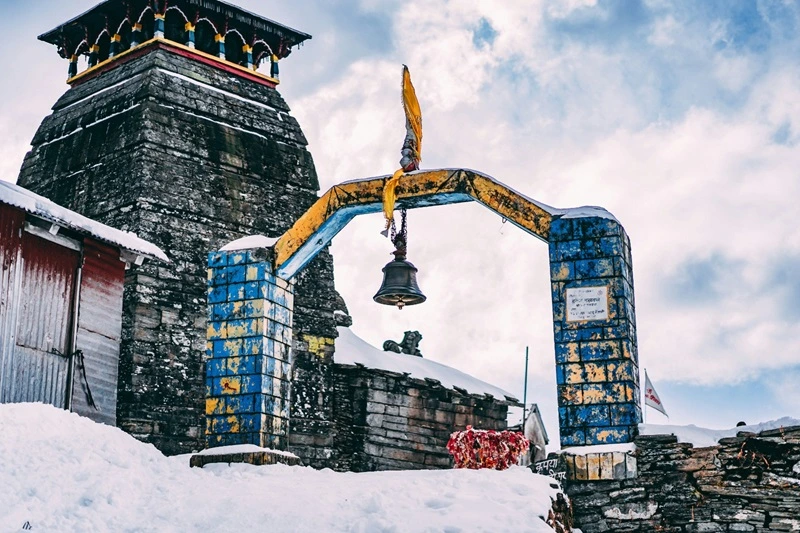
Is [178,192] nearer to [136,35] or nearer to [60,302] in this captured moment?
[136,35]

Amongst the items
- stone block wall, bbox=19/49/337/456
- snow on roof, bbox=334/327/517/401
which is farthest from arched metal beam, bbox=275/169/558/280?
snow on roof, bbox=334/327/517/401

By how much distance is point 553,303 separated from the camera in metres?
12.8

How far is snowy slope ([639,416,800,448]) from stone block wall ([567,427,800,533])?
0.41 feet

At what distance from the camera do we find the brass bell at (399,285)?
13.5 metres

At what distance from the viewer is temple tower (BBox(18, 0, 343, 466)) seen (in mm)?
19672

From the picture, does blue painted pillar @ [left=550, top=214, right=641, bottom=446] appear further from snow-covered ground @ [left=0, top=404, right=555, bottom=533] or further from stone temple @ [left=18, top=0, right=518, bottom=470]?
stone temple @ [left=18, top=0, right=518, bottom=470]

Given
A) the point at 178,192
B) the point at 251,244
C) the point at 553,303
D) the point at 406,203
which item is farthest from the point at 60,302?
the point at 553,303

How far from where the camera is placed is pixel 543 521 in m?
10.2

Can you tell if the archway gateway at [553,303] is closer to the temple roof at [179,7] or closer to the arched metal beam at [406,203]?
the arched metal beam at [406,203]

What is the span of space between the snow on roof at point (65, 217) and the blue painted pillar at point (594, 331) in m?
7.06

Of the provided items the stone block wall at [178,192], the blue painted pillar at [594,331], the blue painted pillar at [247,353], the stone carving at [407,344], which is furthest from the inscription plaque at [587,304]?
the stone carving at [407,344]

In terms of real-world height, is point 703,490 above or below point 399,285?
below

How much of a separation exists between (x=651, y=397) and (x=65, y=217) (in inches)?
333

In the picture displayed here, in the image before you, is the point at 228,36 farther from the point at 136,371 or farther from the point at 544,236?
the point at 544,236
